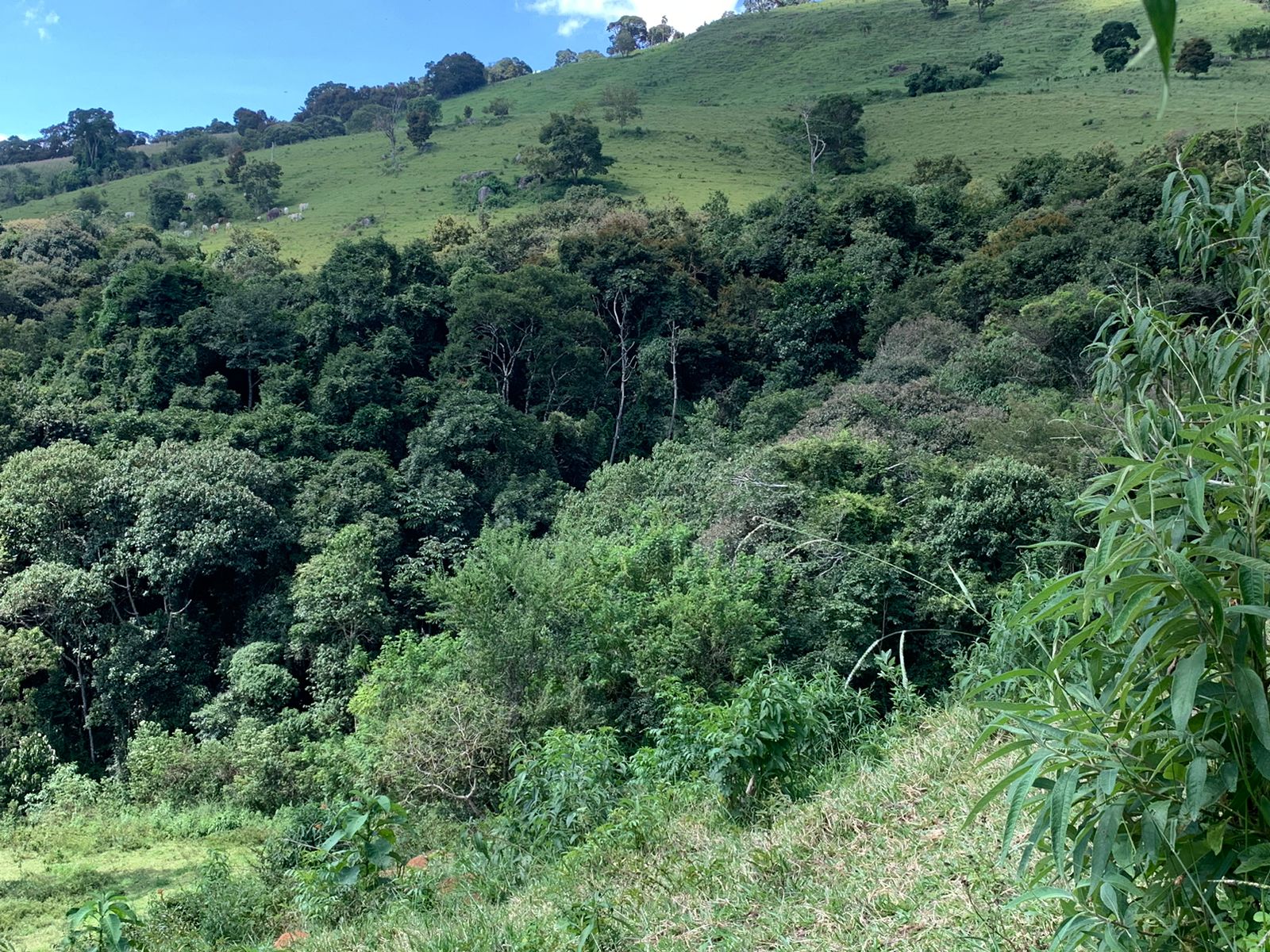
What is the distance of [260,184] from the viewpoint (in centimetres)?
4100

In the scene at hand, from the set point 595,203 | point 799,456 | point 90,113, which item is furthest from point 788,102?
point 799,456

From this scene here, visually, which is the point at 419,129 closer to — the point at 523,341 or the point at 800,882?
the point at 523,341

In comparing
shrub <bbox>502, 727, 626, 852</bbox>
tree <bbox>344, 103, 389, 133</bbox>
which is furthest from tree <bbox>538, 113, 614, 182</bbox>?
shrub <bbox>502, 727, 626, 852</bbox>

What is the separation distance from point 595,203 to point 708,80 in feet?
99.6

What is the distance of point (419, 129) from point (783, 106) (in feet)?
64.8

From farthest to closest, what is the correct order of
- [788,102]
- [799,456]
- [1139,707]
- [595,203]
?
[788,102] → [595,203] → [799,456] → [1139,707]

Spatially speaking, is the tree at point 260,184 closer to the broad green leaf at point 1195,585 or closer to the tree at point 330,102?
the tree at point 330,102

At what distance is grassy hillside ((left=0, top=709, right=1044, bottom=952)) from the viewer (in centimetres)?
221

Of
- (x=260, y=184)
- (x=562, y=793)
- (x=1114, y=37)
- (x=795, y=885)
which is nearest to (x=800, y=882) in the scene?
(x=795, y=885)

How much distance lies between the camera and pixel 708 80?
56.1m

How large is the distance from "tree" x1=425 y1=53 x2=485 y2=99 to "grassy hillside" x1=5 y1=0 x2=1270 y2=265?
111 inches

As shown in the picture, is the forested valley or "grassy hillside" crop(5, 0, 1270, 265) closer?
the forested valley

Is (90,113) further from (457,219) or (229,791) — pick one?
(229,791)

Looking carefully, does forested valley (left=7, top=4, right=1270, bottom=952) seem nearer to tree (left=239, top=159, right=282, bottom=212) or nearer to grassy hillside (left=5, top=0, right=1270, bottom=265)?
grassy hillside (left=5, top=0, right=1270, bottom=265)
